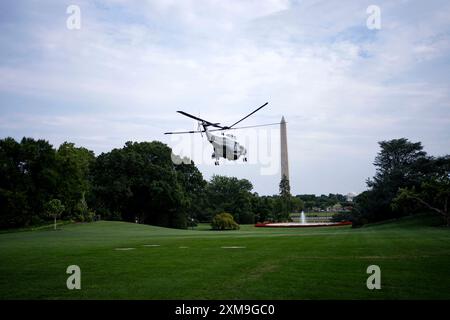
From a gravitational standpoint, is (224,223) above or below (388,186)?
below

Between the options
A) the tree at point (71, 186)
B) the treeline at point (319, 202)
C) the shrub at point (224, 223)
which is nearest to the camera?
the tree at point (71, 186)

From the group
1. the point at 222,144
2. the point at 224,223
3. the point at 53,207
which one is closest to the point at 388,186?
the point at 224,223

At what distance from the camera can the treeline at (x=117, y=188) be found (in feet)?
176

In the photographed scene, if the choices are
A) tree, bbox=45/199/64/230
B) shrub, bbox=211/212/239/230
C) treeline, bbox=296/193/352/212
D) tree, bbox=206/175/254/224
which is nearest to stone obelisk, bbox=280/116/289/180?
tree, bbox=206/175/254/224

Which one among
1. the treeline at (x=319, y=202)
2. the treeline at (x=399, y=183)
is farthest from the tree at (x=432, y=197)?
the treeline at (x=319, y=202)

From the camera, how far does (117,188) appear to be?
6956 centimetres

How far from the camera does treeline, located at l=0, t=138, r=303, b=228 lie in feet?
176

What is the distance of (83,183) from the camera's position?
6034 cm

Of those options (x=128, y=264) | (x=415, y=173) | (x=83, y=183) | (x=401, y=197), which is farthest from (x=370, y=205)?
(x=128, y=264)

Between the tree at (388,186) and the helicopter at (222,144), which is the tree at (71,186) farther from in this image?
the tree at (388,186)

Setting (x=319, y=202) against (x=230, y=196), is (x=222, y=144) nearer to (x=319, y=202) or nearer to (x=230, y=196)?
(x=230, y=196)

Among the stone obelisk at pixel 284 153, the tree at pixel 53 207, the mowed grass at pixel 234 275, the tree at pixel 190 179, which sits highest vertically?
the stone obelisk at pixel 284 153

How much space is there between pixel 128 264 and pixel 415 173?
50.3 meters

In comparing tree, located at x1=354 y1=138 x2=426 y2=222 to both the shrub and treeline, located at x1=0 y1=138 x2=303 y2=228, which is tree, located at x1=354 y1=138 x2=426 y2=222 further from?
treeline, located at x1=0 y1=138 x2=303 y2=228
